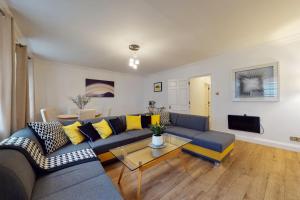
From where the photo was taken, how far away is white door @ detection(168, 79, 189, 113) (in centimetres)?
498

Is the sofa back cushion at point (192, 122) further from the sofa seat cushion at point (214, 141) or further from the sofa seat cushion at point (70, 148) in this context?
the sofa seat cushion at point (70, 148)

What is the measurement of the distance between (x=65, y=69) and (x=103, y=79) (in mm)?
1371

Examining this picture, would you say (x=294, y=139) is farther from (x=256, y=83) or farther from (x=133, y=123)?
(x=133, y=123)

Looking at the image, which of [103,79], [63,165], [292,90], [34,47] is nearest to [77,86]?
[103,79]

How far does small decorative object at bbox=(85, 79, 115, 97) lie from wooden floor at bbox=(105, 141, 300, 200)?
3544 mm

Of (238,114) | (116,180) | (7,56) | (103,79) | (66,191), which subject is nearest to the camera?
(66,191)

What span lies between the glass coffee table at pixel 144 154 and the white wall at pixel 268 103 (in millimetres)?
2346

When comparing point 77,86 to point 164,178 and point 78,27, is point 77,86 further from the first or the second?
point 164,178

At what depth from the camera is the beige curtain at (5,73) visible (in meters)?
1.65

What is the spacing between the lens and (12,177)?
0.89 m

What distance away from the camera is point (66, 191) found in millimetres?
1091

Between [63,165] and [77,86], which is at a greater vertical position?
[77,86]

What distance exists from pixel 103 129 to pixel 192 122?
214 cm

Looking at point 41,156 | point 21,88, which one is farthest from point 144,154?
point 21,88
